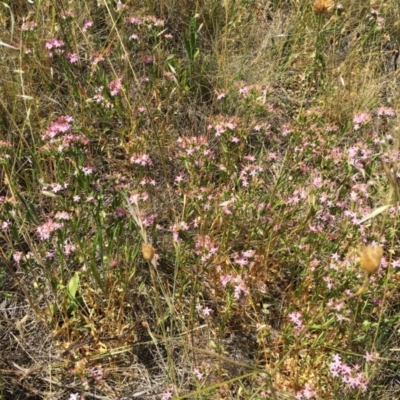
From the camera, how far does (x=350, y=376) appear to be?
1.71 m

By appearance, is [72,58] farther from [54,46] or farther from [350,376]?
[350,376]

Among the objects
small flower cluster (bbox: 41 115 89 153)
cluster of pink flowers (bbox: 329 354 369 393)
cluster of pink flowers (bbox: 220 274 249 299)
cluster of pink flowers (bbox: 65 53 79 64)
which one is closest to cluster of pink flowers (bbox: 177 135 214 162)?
small flower cluster (bbox: 41 115 89 153)

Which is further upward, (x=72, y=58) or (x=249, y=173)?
(x=72, y=58)

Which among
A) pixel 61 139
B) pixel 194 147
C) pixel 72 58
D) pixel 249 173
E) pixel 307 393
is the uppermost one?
pixel 72 58

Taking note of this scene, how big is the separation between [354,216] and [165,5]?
2.11 metres

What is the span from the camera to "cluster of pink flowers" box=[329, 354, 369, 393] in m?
1.70

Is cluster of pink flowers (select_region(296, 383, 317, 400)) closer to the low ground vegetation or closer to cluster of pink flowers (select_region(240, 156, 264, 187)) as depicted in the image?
the low ground vegetation

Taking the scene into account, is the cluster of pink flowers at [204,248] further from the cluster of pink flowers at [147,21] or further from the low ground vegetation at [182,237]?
the cluster of pink flowers at [147,21]

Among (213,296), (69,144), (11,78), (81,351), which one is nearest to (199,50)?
(11,78)

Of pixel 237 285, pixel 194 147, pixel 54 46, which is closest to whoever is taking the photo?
pixel 237 285

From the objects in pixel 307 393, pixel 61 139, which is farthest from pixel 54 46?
pixel 307 393

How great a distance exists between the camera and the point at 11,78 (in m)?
2.60

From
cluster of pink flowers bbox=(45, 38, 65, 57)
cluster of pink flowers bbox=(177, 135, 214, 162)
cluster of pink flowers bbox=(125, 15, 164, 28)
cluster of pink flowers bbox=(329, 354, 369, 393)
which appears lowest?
cluster of pink flowers bbox=(329, 354, 369, 393)

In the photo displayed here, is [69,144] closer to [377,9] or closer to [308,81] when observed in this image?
[308,81]
